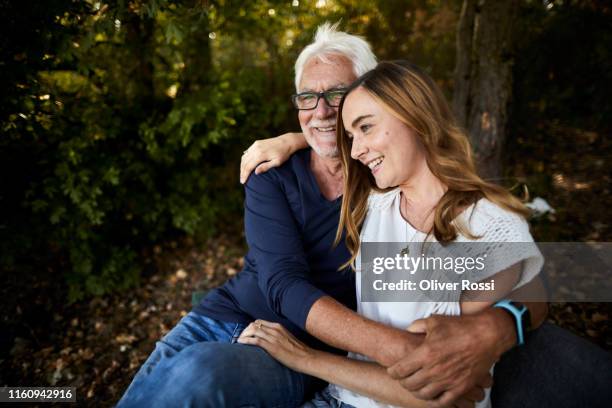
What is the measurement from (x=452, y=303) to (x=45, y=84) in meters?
3.05

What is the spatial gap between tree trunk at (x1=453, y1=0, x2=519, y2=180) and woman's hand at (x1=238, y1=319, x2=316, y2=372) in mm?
2507

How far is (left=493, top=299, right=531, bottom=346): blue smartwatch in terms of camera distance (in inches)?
66.3

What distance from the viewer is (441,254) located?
1884 millimetres

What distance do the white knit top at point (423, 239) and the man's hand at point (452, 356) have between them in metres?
0.16

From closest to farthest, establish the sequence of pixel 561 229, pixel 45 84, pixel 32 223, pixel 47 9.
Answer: pixel 47 9 → pixel 45 84 → pixel 32 223 → pixel 561 229

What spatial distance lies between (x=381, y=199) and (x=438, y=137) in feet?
1.40

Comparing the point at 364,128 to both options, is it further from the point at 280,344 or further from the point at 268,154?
the point at 280,344

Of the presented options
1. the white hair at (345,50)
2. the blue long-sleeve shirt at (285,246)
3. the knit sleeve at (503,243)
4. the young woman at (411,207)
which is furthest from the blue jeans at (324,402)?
the white hair at (345,50)

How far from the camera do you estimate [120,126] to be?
12.2 feet

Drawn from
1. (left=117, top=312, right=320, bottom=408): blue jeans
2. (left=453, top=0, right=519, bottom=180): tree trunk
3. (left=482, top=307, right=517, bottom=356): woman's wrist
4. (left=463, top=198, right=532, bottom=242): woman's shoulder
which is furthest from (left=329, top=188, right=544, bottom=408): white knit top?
(left=453, top=0, right=519, bottom=180): tree trunk

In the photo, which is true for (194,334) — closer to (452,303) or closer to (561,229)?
(452,303)

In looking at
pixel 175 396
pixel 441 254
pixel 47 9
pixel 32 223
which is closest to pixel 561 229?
pixel 441 254

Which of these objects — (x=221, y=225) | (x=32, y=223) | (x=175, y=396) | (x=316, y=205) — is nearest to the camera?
(x=175, y=396)

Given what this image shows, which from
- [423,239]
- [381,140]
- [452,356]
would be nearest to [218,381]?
[452,356]
